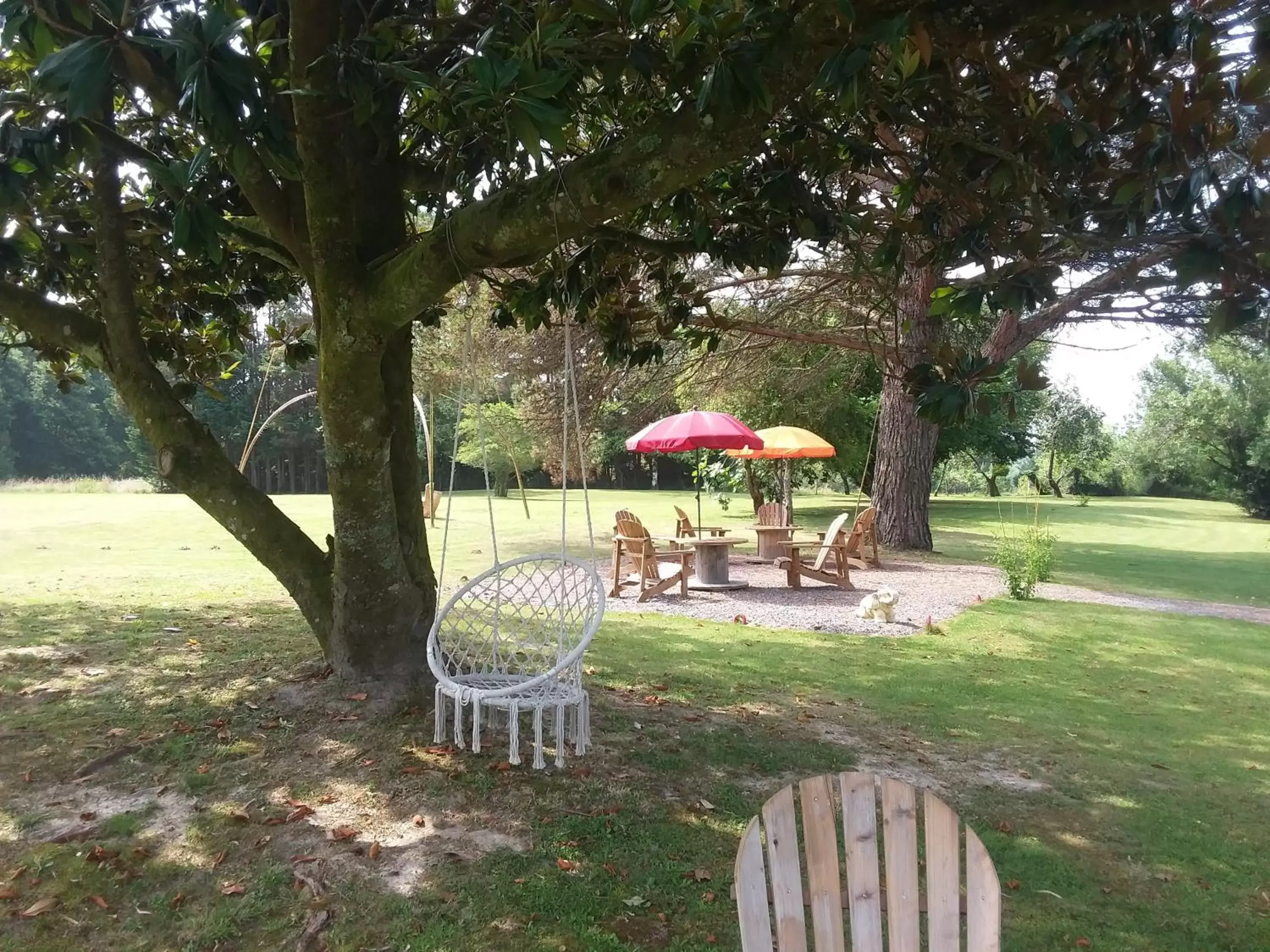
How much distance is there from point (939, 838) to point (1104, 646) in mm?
7027

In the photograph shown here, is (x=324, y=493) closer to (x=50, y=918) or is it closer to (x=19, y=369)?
(x=19, y=369)

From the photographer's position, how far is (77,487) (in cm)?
3631

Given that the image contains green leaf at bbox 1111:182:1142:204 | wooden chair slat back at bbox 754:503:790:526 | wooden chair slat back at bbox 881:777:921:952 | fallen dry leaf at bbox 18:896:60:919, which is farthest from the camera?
wooden chair slat back at bbox 754:503:790:526

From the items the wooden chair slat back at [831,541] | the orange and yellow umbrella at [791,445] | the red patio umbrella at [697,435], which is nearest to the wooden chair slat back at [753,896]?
the red patio umbrella at [697,435]

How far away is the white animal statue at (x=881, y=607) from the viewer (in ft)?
29.7

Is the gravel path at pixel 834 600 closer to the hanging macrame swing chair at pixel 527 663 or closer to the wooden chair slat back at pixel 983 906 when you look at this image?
the hanging macrame swing chair at pixel 527 663

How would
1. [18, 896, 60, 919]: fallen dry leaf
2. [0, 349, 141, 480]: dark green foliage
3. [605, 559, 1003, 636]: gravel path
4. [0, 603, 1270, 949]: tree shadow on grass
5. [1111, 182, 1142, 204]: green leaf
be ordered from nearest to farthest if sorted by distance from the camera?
1. [1111, 182, 1142, 204]: green leaf
2. [18, 896, 60, 919]: fallen dry leaf
3. [0, 603, 1270, 949]: tree shadow on grass
4. [605, 559, 1003, 636]: gravel path
5. [0, 349, 141, 480]: dark green foliage

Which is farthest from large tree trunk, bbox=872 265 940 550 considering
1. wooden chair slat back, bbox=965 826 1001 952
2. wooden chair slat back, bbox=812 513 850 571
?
wooden chair slat back, bbox=965 826 1001 952

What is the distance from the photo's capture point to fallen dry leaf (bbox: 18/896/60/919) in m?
2.83

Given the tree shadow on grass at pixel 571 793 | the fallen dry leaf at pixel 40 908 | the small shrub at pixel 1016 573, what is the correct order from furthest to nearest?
1. the small shrub at pixel 1016 573
2. the tree shadow on grass at pixel 571 793
3. the fallen dry leaf at pixel 40 908

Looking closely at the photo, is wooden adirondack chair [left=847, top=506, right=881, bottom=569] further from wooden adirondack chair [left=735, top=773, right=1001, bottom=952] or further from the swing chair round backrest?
wooden adirondack chair [left=735, top=773, right=1001, bottom=952]

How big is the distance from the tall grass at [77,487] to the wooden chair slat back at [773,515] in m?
32.6

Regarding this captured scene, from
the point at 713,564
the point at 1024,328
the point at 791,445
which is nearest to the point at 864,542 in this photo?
the point at 791,445

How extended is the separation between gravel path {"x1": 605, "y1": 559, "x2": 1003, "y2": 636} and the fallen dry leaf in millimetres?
6912
